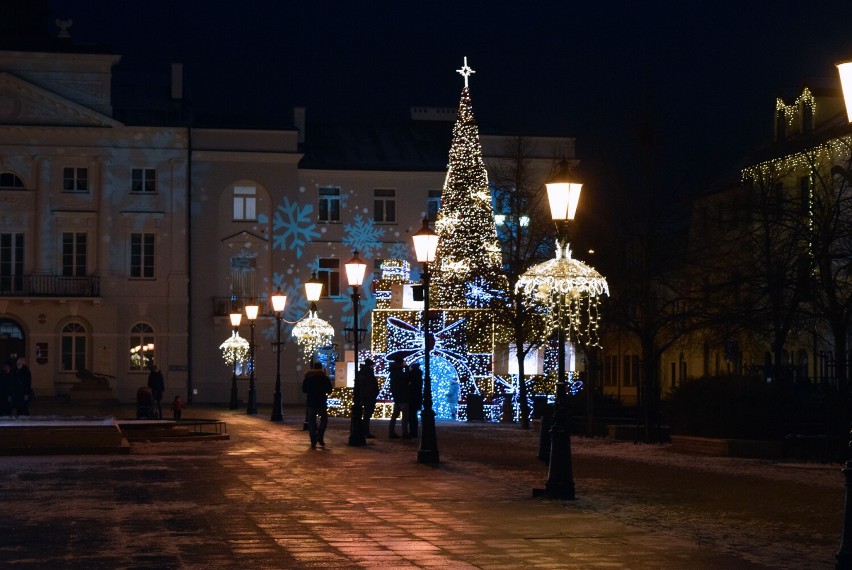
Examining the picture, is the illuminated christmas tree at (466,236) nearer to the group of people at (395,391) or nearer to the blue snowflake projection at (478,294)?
the blue snowflake projection at (478,294)

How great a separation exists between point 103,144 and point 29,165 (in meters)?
3.48

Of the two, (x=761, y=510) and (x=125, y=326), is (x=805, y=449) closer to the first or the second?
(x=761, y=510)

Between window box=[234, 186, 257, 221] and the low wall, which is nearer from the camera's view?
the low wall

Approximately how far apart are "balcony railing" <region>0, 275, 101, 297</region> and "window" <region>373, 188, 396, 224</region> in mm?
14189

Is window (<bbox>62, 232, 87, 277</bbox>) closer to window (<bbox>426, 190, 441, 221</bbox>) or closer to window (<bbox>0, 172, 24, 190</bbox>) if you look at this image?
window (<bbox>0, 172, 24, 190</bbox>)

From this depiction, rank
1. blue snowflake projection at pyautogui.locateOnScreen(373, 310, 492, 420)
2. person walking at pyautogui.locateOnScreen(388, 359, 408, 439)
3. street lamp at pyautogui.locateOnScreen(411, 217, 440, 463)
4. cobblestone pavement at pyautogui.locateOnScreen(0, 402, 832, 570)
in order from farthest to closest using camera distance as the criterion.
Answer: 1. blue snowflake projection at pyautogui.locateOnScreen(373, 310, 492, 420)
2. person walking at pyautogui.locateOnScreen(388, 359, 408, 439)
3. street lamp at pyautogui.locateOnScreen(411, 217, 440, 463)
4. cobblestone pavement at pyautogui.locateOnScreen(0, 402, 832, 570)

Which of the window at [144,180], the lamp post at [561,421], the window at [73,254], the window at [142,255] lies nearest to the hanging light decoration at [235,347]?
the window at [142,255]

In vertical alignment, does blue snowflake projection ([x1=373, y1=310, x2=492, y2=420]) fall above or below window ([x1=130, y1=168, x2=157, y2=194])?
below

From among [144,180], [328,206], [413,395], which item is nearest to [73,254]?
[144,180]

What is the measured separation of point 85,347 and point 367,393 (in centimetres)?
3579

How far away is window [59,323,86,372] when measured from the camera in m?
63.6

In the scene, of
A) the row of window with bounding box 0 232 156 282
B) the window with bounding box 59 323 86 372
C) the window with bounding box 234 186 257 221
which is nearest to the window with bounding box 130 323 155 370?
the window with bounding box 59 323 86 372

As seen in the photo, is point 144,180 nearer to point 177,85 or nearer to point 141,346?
point 177,85

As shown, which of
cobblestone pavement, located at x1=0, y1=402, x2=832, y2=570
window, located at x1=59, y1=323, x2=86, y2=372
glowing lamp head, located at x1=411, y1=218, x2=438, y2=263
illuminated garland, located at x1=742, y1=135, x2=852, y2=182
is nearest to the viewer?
cobblestone pavement, located at x1=0, y1=402, x2=832, y2=570
